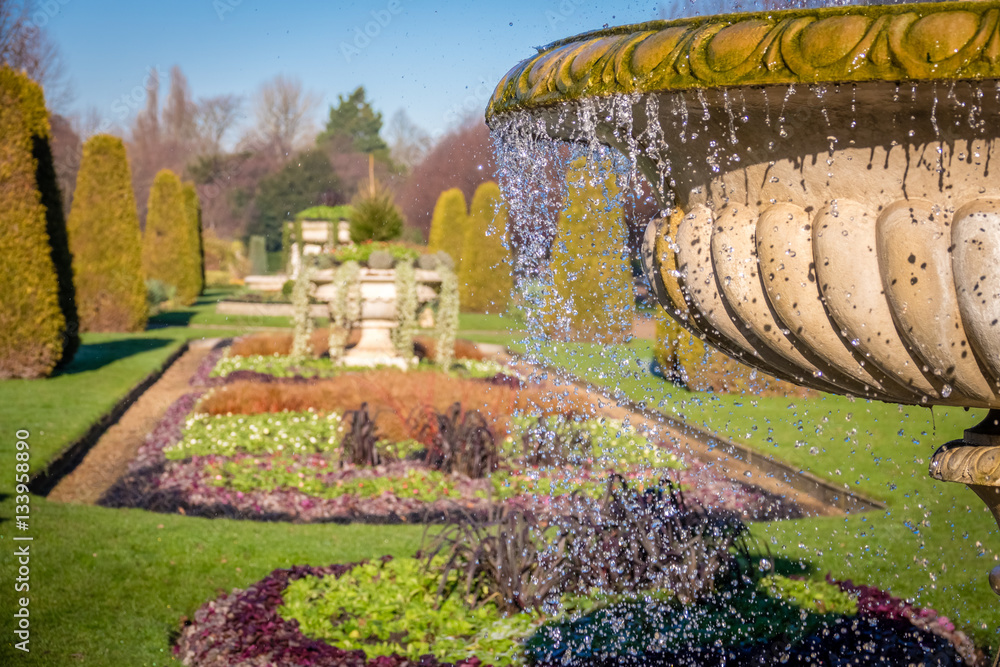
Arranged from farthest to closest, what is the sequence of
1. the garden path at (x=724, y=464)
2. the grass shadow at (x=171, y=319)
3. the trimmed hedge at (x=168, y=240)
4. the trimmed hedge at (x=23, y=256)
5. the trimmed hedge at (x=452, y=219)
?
the trimmed hedge at (x=452, y=219) < the trimmed hedge at (x=168, y=240) < the grass shadow at (x=171, y=319) < the trimmed hedge at (x=23, y=256) < the garden path at (x=724, y=464)

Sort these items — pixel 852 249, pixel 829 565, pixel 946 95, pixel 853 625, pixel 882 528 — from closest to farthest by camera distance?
pixel 946 95, pixel 852 249, pixel 853 625, pixel 829 565, pixel 882 528

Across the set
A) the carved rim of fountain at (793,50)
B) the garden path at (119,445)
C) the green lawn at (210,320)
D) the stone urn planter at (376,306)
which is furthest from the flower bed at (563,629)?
the green lawn at (210,320)

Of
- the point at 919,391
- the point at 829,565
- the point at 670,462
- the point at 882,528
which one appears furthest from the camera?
the point at 670,462

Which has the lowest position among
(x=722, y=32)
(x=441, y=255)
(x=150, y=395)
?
(x=150, y=395)

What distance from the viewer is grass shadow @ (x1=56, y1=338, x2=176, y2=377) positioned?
11164 millimetres

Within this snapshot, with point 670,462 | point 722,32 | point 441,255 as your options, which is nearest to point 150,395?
point 441,255

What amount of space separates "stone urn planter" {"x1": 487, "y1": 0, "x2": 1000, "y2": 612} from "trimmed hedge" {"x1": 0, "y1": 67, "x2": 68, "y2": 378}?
380 inches

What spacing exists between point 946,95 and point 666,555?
2.46m

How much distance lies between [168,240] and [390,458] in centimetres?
1815

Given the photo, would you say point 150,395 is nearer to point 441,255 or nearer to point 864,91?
point 441,255

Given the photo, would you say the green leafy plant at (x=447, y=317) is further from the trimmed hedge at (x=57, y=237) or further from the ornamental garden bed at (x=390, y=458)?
the trimmed hedge at (x=57, y=237)

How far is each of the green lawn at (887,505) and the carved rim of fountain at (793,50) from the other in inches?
30.8

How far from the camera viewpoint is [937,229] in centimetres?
150

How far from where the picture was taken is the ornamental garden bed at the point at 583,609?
10.00ft
